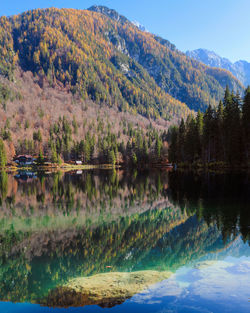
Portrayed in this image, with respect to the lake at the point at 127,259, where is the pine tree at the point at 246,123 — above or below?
above

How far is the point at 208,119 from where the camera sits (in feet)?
243

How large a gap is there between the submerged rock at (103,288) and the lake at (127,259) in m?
0.03

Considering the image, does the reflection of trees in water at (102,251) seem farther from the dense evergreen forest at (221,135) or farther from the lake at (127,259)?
the dense evergreen forest at (221,135)

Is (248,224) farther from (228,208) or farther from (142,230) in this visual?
(142,230)

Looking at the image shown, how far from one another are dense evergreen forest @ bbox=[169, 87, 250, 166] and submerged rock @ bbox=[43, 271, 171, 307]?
56.3 m

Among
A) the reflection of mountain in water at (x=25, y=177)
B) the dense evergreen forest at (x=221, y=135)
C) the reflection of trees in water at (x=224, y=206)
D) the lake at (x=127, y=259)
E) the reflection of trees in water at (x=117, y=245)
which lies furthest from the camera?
the reflection of mountain in water at (x=25, y=177)

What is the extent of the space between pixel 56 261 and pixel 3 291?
2887 millimetres

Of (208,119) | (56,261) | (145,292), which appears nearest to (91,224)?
(56,261)

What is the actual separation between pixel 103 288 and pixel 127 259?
3.27 meters

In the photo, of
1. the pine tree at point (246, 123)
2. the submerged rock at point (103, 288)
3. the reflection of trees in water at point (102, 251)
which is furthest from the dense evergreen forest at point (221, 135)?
the submerged rock at point (103, 288)

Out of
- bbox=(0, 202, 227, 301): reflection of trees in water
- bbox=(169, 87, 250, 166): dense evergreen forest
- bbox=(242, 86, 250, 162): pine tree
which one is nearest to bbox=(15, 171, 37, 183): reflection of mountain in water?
bbox=(0, 202, 227, 301): reflection of trees in water

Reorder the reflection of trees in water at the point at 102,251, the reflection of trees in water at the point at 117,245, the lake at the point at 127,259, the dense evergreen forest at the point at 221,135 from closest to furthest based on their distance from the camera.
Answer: the lake at the point at 127,259
the reflection of trees in water at the point at 102,251
the reflection of trees in water at the point at 117,245
the dense evergreen forest at the point at 221,135

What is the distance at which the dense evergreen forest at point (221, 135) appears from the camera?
62.3 meters

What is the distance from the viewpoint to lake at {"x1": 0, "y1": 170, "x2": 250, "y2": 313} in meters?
8.80
